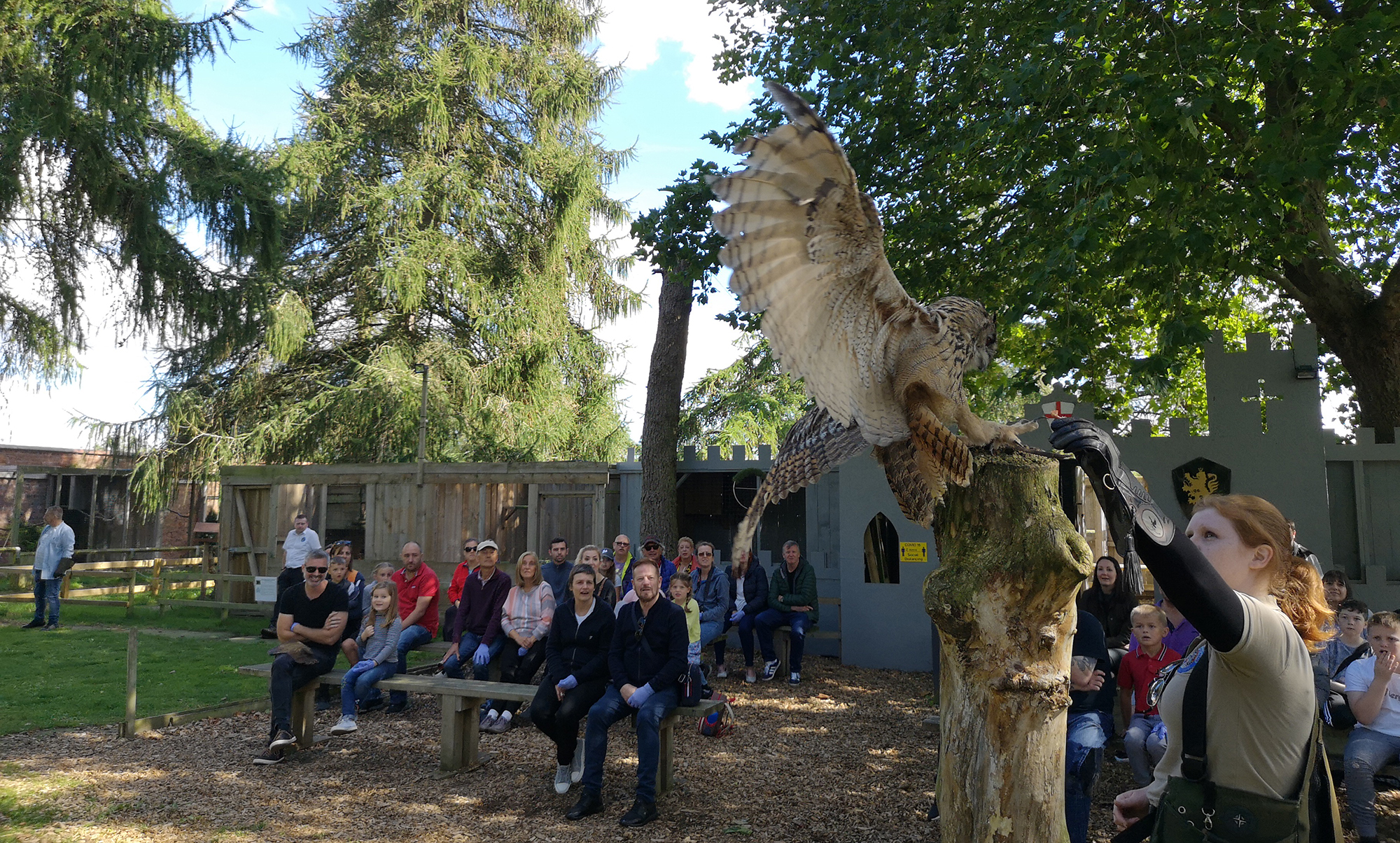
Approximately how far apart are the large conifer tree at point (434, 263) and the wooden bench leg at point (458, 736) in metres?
9.81

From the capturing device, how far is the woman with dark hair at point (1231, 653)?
139 centimetres

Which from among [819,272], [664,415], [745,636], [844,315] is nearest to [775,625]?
[745,636]

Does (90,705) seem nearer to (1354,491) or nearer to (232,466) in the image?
(232,466)

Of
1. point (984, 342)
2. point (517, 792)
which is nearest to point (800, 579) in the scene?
point (517, 792)

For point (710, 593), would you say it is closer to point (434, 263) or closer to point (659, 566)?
point (659, 566)

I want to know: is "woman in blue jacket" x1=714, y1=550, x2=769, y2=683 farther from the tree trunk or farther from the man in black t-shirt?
the tree trunk

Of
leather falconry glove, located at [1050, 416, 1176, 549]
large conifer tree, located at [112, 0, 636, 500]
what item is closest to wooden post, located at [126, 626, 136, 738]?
leather falconry glove, located at [1050, 416, 1176, 549]

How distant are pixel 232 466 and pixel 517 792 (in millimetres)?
9854

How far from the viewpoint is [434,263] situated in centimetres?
1555

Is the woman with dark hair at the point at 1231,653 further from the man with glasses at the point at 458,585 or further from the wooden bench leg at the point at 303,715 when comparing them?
the man with glasses at the point at 458,585

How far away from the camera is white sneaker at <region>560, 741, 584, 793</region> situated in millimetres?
4988

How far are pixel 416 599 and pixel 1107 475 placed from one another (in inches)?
271

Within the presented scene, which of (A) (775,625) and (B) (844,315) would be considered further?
(A) (775,625)

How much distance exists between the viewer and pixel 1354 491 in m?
7.39
